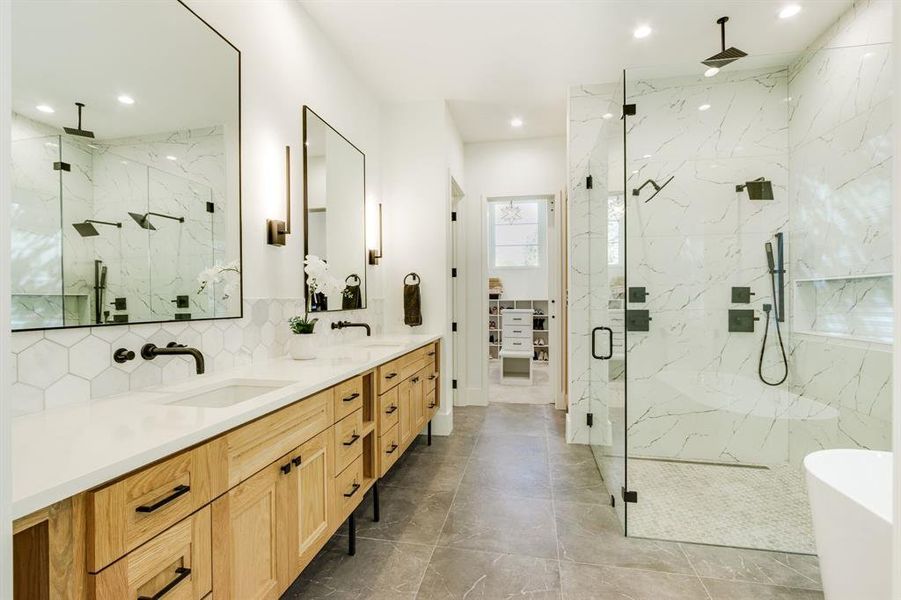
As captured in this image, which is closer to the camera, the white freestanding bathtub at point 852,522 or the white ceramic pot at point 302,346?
the white freestanding bathtub at point 852,522

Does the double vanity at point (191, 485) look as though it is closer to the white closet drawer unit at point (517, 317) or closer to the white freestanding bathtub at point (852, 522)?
the white freestanding bathtub at point (852, 522)

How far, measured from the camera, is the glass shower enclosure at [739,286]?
2168 mm

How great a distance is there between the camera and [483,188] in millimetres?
4641

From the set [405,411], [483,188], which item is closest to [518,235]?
[483,188]

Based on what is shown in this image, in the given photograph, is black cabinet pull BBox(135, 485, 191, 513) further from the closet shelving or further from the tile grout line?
the closet shelving

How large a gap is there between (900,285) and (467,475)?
8.53 feet

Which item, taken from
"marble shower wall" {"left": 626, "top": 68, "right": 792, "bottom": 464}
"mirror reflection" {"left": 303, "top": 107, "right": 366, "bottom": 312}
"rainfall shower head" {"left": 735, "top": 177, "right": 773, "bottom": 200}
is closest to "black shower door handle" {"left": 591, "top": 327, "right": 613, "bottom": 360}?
"marble shower wall" {"left": 626, "top": 68, "right": 792, "bottom": 464}

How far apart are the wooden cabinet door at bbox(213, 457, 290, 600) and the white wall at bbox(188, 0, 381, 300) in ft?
3.45

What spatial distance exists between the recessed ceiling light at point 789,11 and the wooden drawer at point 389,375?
3.09 m

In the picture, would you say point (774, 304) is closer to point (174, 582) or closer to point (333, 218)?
point (333, 218)

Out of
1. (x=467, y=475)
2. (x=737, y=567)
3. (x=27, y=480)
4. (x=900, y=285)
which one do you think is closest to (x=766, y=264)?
(x=737, y=567)

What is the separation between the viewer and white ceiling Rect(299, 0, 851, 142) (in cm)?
246

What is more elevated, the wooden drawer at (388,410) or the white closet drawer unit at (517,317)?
the white closet drawer unit at (517,317)

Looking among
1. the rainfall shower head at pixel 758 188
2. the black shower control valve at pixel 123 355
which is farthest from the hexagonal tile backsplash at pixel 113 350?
the rainfall shower head at pixel 758 188
